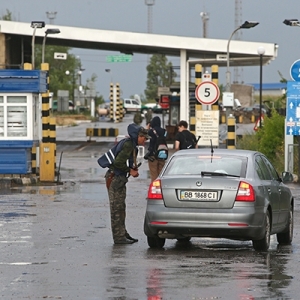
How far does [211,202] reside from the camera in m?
13.9

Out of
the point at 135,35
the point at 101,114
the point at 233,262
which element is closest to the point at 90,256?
the point at 233,262

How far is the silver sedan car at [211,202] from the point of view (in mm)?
13797

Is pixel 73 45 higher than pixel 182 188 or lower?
higher

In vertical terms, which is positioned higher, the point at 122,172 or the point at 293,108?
the point at 293,108

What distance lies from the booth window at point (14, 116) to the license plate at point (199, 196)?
52.6 ft

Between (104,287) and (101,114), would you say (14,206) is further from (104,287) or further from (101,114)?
(101,114)

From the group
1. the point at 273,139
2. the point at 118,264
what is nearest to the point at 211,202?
the point at 118,264

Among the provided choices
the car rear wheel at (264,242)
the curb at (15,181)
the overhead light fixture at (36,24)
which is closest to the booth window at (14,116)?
the curb at (15,181)

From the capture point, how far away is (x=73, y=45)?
5838 centimetres

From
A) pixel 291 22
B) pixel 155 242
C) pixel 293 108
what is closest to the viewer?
pixel 155 242

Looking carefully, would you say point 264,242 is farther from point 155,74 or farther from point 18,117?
point 155,74

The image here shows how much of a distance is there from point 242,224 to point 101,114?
106018mm

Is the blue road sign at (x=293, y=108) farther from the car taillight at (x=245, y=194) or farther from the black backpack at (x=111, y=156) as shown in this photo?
the car taillight at (x=245, y=194)

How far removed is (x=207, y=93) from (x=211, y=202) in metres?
18.9
